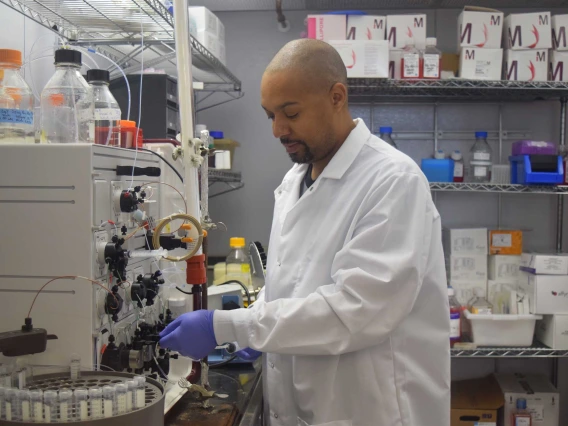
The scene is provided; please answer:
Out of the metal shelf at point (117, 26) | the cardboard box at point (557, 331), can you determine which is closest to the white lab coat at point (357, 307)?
the metal shelf at point (117, 26)

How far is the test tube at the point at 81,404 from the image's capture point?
848 mm

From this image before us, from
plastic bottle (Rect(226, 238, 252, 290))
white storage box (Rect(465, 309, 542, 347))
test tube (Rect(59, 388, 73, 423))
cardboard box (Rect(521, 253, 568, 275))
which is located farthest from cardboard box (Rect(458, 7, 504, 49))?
test tube (Rect(59, 388, 73, 423))

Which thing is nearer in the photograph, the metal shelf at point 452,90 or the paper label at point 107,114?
the paper label at point 107,114

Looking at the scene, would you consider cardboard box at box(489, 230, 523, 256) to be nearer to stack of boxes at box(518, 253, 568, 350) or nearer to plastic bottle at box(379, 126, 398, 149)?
stack of boxes at box(518, 253, 568, 350)

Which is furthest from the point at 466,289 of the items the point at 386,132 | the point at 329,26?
the point at 329,26

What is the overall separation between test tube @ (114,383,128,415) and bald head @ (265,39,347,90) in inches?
29.8

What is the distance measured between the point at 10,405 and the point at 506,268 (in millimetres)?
2298

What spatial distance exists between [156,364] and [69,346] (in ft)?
0.85

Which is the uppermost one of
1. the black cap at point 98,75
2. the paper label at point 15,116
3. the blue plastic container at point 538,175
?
the black cap at point 98,75

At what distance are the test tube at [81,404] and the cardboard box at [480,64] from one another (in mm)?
2180

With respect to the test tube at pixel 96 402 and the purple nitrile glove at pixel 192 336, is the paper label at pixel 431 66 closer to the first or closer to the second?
the purple nitrile glove at pixel 192 336

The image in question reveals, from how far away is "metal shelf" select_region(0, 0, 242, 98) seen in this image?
1591 millimetres

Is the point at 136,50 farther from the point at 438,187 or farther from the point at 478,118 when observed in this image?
the point at 478,118

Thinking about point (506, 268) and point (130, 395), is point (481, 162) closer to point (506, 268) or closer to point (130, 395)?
point (506, 268)
